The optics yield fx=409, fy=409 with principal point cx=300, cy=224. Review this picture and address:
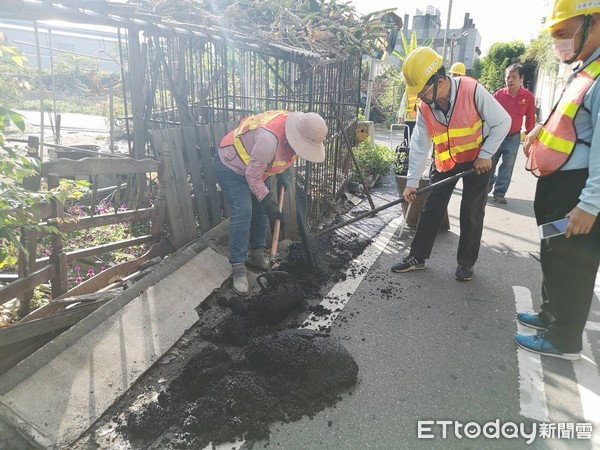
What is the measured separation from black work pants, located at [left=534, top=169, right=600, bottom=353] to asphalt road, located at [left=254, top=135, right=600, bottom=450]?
26 cm

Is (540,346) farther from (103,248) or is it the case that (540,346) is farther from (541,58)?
(541,58)

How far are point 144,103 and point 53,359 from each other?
3155 millimetres

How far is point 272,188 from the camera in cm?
477

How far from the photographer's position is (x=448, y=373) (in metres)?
2.84

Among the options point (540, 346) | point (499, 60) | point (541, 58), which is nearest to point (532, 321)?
point (540, 346)

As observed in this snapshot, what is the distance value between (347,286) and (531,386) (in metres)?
1.82

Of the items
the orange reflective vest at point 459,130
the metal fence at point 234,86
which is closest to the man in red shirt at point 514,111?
the metal fence at point 234,86

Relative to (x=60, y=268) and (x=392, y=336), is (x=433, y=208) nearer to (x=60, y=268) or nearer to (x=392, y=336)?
(x=392, y=336)

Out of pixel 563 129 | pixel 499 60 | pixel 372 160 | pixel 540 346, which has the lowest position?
pixel 540 346

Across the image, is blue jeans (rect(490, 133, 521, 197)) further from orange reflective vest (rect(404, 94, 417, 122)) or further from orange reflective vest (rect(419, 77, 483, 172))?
orange reflective vest (rect(419, 77, 483, 172))

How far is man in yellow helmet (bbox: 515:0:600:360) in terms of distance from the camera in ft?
8.15

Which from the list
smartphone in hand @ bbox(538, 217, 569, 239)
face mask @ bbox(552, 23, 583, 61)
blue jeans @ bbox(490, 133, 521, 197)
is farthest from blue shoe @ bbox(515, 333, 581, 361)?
blue jeans @ bbox(490, 133, 521, 197)

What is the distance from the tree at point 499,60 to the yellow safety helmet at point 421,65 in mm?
24825

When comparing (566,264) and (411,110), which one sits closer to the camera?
(566,264)
